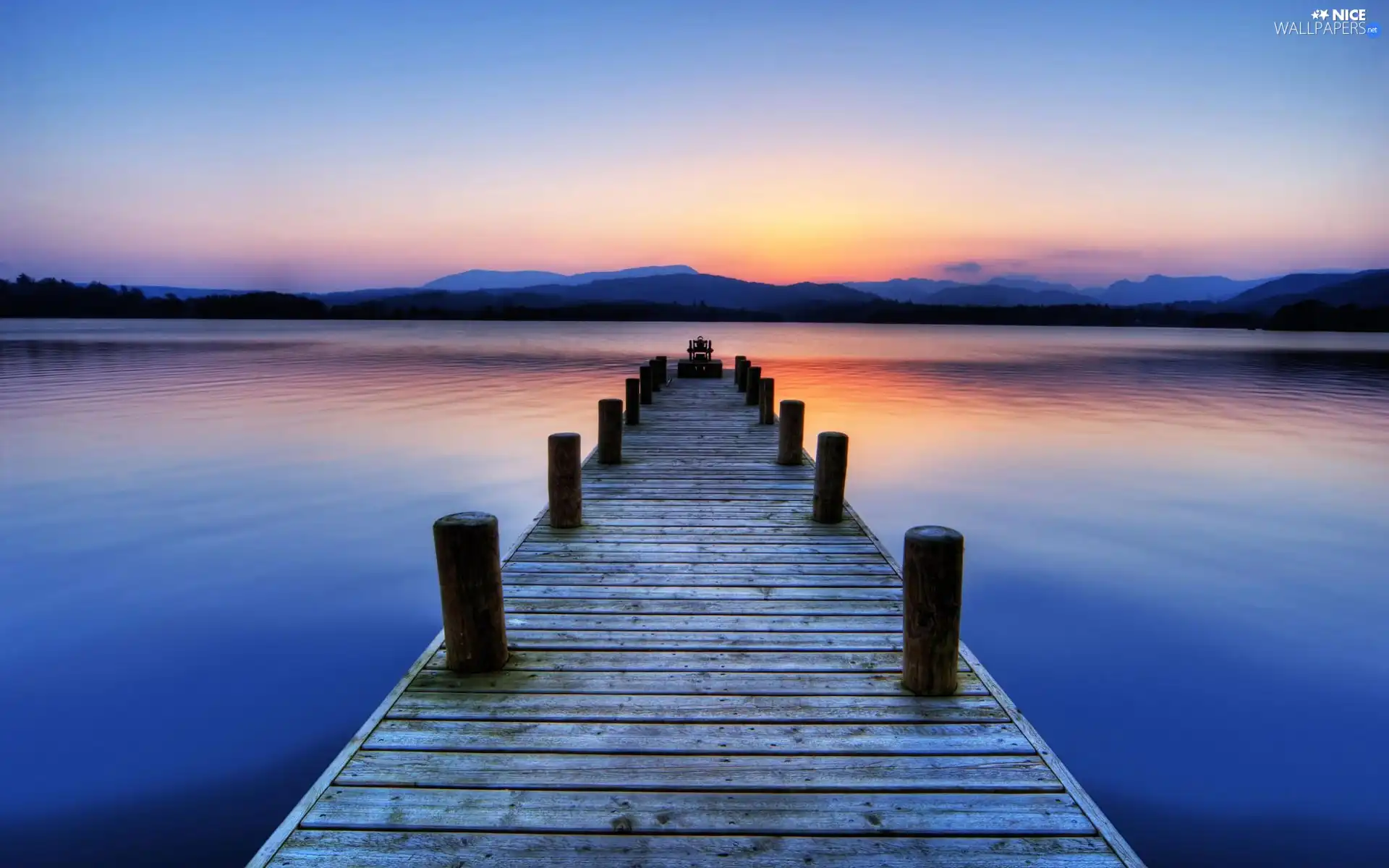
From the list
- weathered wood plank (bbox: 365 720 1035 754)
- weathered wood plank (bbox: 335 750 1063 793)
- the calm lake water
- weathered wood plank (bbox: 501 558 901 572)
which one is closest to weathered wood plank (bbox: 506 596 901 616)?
weathered wood plank (bbox: 501 558 901 572)

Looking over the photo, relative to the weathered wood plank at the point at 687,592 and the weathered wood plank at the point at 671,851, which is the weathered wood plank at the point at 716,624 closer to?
the weathered wood plank at the point at 687,592

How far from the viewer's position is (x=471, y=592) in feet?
13.8

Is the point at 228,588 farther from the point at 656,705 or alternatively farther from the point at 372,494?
the point at 656,705

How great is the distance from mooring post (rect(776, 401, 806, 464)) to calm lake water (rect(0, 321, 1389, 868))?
291cm

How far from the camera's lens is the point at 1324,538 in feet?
38.0

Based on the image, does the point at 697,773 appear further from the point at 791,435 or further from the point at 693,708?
the point at 791,435

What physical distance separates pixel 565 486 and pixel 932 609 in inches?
162

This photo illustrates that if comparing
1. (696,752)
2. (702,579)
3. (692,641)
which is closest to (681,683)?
(692,641)

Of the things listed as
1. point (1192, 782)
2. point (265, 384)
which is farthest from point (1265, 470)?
point (265, 384)

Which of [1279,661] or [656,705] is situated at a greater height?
[656,705]

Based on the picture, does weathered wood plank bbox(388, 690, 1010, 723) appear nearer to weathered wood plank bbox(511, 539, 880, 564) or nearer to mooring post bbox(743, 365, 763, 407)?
weathered wood plank bbox(511, 539, 880, 564)

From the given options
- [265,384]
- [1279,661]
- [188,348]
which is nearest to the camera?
[1279,661]

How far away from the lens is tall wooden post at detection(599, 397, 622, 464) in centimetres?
1022

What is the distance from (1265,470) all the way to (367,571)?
1845 cm
